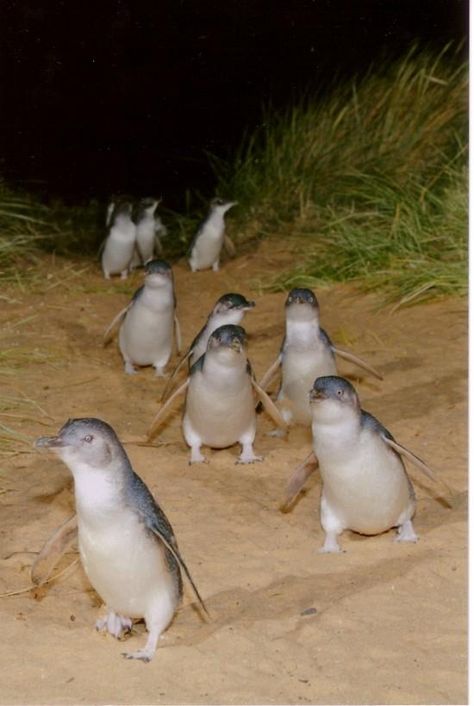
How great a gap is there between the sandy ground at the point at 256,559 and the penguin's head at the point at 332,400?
0.58 metres

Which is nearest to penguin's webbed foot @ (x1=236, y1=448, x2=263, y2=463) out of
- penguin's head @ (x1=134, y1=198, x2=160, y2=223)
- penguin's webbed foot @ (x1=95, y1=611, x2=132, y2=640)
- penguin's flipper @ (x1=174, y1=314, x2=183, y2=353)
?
penguin's flipper @ (x1=174, y1=314, x2=183, y2=353)

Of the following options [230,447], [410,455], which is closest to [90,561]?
[410,455]

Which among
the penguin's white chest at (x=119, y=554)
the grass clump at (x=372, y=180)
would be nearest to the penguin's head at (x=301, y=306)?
the grass clump at (x=372, y=180)

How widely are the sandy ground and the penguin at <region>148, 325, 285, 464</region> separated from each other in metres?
0.12

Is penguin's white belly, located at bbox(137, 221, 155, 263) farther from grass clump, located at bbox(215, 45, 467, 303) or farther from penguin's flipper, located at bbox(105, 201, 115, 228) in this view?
grass clump, located at bbox(215, 45, 467, 303)

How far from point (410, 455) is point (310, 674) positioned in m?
1.21

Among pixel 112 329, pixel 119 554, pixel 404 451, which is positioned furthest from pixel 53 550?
pixel 112 329

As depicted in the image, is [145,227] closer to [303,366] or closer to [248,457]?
[303,366]

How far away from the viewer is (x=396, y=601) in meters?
4.49

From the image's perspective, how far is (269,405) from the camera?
5.97 m

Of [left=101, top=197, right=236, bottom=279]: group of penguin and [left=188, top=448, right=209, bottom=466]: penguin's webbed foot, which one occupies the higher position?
[left=188, top=448, right=209, bottom=466]: penguin's webbed foot

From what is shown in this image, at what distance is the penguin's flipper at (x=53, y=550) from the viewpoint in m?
4.22

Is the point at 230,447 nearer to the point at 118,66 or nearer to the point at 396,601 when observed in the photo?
the point at 396,601

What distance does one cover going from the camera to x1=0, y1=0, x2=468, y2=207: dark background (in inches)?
437
